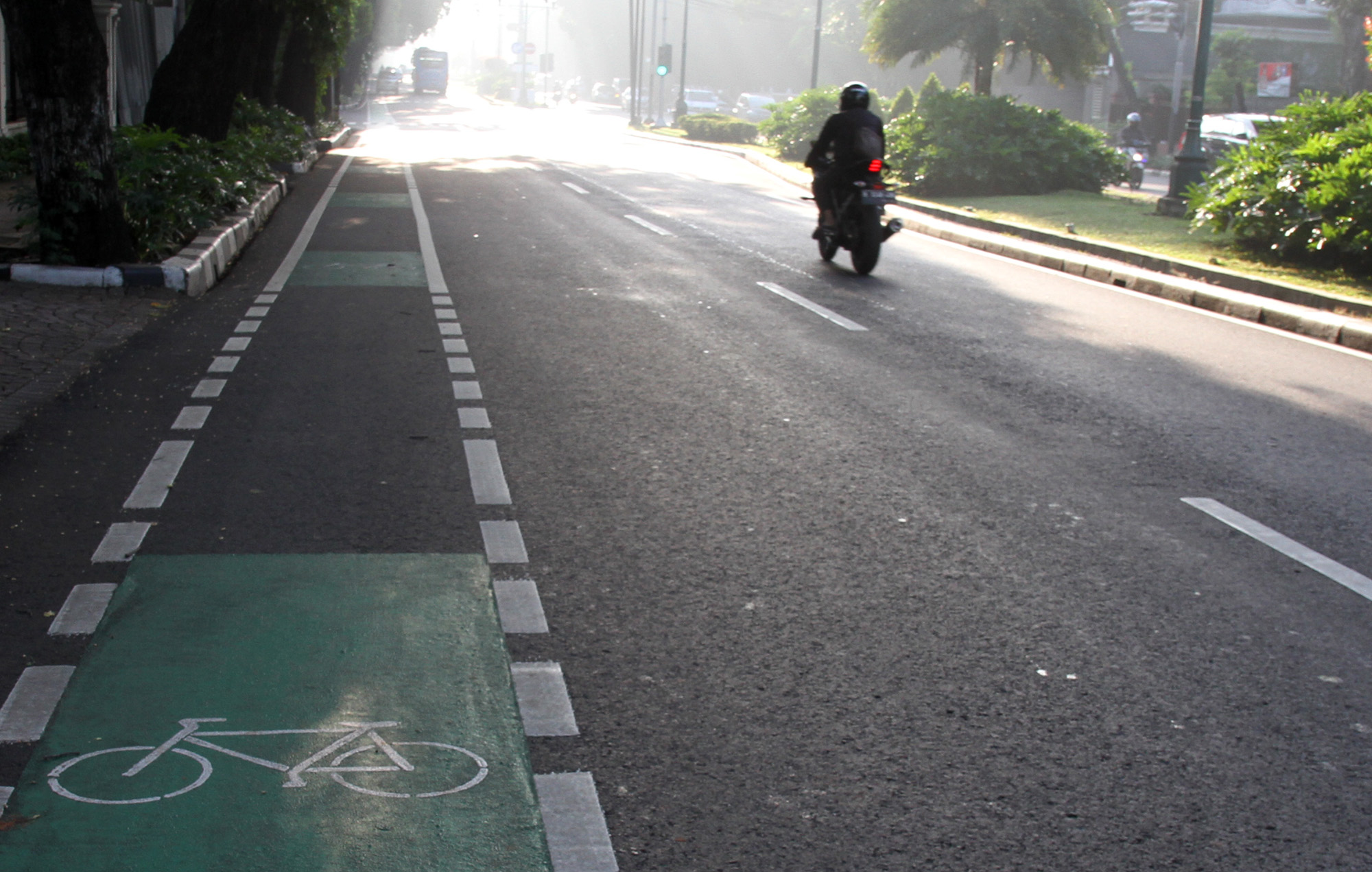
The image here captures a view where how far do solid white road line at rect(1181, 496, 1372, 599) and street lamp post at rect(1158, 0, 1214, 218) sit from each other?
14045mm

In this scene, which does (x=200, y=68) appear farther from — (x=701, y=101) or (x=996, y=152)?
(x=701, y=101)

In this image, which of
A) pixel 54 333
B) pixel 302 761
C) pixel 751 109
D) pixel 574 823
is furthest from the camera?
Result: pixel 751 109

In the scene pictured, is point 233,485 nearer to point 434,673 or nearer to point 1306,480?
point 434,673

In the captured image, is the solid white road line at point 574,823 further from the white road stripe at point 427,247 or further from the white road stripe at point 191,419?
the white road stripe at point 427,247

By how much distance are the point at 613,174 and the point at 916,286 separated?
1544 cm

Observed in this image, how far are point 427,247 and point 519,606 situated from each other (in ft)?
35.1

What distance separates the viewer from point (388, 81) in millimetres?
98188

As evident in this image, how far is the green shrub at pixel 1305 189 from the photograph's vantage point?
13.1 metres

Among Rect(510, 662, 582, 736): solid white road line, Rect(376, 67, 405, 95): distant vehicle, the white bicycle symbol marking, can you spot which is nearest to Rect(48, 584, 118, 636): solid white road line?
the white bicycle symbol marking

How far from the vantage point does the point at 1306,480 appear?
20.5ft

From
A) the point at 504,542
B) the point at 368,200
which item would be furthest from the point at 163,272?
the point at 368,200

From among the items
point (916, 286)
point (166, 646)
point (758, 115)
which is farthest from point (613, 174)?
point (758, 115)

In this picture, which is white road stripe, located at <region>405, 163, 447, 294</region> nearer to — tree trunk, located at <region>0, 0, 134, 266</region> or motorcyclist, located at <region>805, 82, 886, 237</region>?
tree trunk, located at <region>0, 0, 134, 266</region>

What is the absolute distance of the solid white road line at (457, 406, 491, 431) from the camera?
682 cm
